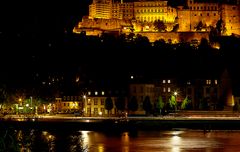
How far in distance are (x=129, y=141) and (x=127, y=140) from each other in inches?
31.3

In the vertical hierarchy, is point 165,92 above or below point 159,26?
below

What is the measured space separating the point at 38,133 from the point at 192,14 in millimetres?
76174

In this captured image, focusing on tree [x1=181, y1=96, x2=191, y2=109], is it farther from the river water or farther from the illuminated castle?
the illuminated castle

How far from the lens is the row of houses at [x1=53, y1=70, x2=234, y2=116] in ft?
241

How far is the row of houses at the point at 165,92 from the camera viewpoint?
7350 cm

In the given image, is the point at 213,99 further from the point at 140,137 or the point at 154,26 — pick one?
the point at 154,26

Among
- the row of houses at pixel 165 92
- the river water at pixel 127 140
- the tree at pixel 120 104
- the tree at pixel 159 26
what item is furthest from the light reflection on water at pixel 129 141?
the tree at pixel 159 26

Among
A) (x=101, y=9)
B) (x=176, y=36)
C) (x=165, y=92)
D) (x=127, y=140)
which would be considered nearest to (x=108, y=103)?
(x=165, y=92)

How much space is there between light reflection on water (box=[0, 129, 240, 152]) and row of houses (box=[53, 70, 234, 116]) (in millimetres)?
17038

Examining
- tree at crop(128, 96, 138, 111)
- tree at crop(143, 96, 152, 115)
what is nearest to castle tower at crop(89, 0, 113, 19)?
tree at crop(128, 96, 138, 111)

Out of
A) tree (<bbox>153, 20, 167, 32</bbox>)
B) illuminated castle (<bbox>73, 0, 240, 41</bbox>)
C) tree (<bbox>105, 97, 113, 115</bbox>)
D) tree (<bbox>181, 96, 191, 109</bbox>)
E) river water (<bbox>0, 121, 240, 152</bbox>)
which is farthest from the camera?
illuminated castle (<bbox>73, 0, 240, 41</bbox>)

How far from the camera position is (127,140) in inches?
1967

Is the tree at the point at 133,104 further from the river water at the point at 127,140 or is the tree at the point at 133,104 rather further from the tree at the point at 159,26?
the tree at the point at 159,26

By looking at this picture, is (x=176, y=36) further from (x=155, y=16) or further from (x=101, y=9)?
(x=101, y=9)
